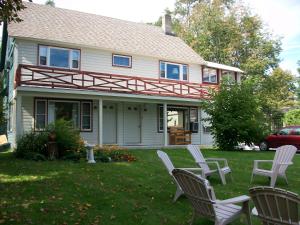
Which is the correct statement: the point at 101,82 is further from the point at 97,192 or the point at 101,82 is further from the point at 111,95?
the point at 97,192

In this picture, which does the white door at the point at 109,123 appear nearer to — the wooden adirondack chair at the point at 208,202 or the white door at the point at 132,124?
the white door at the point at 132,124

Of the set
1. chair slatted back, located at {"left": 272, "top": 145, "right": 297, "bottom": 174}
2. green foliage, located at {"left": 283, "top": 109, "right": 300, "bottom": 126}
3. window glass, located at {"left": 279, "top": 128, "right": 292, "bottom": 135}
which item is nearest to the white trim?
window glass, located at {"left": 279, "top": 128, "right": 292, "bottom": 135}

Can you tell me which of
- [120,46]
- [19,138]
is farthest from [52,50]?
[19,138]

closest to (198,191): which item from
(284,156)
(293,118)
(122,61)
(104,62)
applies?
(284,156)

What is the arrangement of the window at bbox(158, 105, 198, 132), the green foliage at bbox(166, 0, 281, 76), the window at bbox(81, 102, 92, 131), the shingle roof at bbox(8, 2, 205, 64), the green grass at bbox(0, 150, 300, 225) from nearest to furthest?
the green grass at bbox(0, 150, 300, 225), the shingle roof at bbox(8, 2, 205, 64), the window at bbox(81, 102, 92, 131), the window at bbox(158, 105, 198, 132), the green foliage at bbox(166, 0, 281, 76)

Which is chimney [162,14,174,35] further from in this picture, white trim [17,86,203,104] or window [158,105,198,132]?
white trim [17,86,203,104]

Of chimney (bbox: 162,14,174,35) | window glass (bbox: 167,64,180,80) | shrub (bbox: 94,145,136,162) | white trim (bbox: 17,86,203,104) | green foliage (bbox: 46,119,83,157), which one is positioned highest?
chimney (bbox: 162,14,174,35)

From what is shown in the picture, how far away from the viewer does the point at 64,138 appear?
1306 centimetres

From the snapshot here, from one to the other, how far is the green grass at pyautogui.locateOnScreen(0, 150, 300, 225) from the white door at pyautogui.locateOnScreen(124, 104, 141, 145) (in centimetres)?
892

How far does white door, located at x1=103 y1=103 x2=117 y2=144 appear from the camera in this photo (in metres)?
19.6

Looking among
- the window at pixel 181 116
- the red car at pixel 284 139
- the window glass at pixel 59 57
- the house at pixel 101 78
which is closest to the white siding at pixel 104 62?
the house at pixel 101 78

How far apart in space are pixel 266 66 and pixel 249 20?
5.36 m

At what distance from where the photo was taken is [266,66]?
38344 mm

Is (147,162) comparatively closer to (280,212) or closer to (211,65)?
(280,212)
